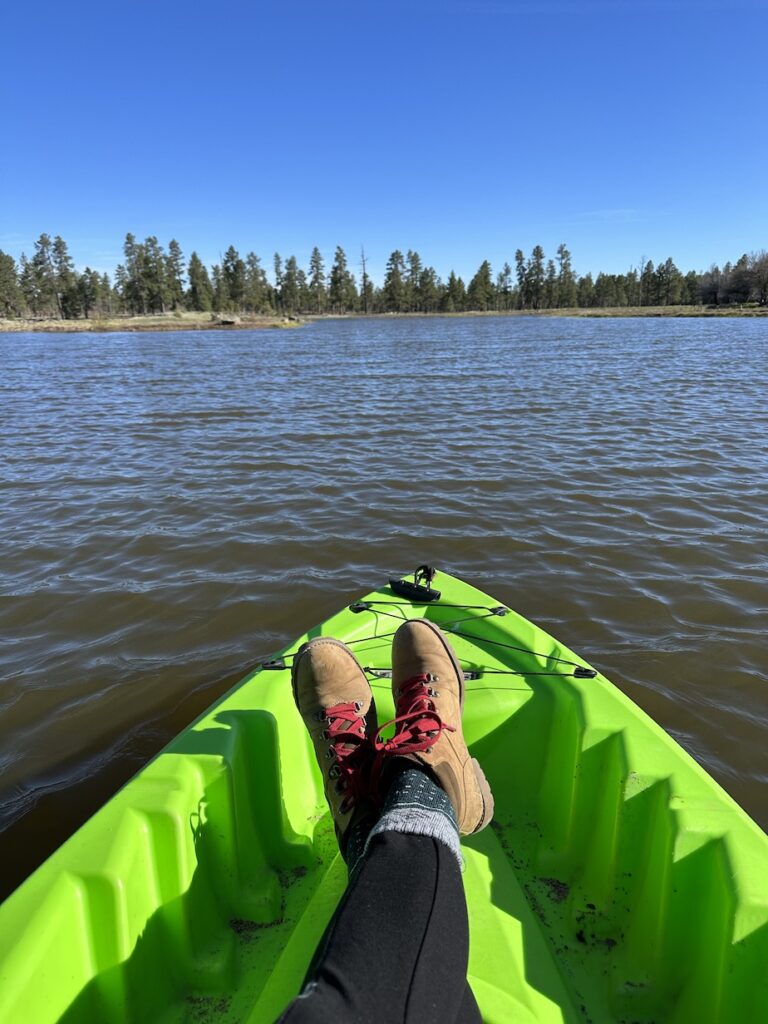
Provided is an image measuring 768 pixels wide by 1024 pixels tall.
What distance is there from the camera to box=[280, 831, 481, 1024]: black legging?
125 centimetres

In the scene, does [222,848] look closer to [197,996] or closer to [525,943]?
[197,996]

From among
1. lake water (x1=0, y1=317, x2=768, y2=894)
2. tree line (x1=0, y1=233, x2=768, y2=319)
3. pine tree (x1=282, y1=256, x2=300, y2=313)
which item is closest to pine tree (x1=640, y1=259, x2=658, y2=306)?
tree line (x1=0, y1=233, x2=768, y2=319)

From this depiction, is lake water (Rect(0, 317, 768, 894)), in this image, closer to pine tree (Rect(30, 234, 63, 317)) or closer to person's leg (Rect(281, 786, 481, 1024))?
person's leg (Rect(281, 786, 481, 1024))

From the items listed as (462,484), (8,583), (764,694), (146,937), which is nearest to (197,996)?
(146,937)

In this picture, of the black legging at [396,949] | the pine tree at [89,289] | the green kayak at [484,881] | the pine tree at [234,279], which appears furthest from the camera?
the pine tree at [234,279]

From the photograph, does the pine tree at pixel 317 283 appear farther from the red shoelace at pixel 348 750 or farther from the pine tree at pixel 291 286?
the red shoelace at pixel 348 750

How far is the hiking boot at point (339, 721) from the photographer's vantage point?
2020mm

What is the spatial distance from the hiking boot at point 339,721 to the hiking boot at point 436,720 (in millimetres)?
145

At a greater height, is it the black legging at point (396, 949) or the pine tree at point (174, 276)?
the pine tree at point (174, 276)

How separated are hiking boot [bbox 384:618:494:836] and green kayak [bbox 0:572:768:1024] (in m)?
0.33

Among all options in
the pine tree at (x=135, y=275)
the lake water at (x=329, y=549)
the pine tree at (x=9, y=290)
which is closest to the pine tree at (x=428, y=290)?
the pine tree at (x=135, y=275)

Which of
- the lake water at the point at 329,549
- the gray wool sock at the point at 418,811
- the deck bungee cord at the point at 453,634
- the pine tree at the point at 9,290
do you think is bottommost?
the lake water at the point at 329,549

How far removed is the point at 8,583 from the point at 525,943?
5.27 m

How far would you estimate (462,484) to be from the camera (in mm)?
7902
